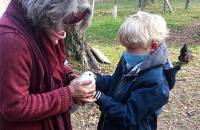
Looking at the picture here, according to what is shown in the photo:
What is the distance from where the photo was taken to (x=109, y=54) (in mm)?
8852

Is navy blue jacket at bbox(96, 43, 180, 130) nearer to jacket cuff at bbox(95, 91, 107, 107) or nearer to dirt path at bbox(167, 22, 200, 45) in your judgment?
jacket cuff at bbox(95, 91, 107, 107)

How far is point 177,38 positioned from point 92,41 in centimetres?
268

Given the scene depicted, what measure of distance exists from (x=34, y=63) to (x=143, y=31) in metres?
0.80

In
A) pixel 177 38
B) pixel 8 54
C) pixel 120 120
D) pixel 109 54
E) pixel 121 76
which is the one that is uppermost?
pixel 8 54

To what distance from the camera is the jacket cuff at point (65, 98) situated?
253cm

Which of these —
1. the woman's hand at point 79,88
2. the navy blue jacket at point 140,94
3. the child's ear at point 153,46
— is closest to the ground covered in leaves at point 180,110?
the navy blue jacket at point 140,94

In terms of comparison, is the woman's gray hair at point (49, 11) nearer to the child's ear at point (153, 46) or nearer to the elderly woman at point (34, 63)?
the elderly woman at point (34, 63)

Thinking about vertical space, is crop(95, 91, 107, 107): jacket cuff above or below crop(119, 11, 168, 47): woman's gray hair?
below

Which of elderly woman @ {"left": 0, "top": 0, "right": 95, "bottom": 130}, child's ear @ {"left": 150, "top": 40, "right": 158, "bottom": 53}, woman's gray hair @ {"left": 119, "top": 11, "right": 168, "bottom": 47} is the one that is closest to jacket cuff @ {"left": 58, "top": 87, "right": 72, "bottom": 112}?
elderly woman @ {"left": 0, "top": 0, "right": 95, "bottom": 130}

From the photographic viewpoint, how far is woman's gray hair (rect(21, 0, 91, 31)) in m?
2.34

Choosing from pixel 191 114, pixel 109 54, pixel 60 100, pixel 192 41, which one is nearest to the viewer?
pixel 60 100

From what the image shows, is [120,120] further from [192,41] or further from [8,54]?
[192,41]

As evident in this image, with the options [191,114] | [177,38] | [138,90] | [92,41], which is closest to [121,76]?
[138,90]

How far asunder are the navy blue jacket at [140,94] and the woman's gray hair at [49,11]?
0.70m
